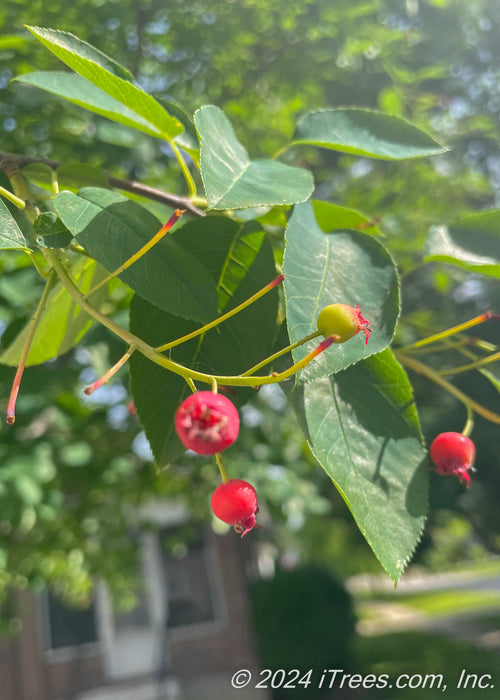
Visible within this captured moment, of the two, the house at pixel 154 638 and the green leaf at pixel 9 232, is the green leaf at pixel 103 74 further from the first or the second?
the house at pixel 154 638

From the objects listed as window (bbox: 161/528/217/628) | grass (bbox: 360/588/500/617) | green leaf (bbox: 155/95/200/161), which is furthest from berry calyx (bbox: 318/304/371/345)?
grass (bbox: 360/588/500/617)

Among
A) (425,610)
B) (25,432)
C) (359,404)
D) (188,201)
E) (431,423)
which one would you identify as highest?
(188,201)

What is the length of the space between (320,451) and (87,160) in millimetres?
2170

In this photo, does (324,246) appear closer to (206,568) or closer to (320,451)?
(320,451)

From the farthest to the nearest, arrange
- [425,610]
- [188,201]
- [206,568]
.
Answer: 1. [425,610]
2. [206,568]
3. [188,201]

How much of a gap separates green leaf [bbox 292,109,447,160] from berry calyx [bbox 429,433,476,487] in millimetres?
373

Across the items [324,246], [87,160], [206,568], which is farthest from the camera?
[206,568]

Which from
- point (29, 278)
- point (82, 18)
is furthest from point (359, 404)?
point (82, 18)

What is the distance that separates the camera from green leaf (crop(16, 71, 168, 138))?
2.55 feet

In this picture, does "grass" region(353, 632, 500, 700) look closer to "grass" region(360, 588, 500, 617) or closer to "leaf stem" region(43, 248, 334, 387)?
"grass" region(360, 588, 500, 617)

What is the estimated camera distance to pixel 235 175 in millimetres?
668

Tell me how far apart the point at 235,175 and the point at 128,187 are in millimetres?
280

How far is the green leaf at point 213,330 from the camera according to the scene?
69 centimetres

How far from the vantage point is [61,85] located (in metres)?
0.81
